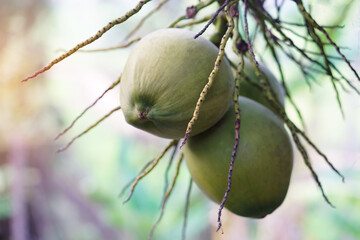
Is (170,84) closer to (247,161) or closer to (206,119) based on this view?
(206,119)

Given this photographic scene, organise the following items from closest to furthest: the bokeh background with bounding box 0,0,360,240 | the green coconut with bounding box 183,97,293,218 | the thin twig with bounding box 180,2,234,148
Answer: the thin twig with bounding box 180,2,234,148
the green coconut with bounding box 183,97,293,218
the bokeh background with bounding box 0,0,360,240

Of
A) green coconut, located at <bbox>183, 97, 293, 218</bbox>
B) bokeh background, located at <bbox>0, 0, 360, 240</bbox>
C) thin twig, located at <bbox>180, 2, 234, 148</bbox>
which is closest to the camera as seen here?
thin twig, located at <bbox>180, 2, 234, 148</bbox>

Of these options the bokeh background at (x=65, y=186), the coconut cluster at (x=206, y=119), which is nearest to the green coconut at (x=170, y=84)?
the coconut cluster at (x=206, y=119)

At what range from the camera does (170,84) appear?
A: 0.66 m

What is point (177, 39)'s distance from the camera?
27.6 inches

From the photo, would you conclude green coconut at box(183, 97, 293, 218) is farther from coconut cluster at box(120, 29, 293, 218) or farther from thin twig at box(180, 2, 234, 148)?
thin twig at box(180, 2, 234, 148)

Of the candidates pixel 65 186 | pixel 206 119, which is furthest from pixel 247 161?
pixel 65 186

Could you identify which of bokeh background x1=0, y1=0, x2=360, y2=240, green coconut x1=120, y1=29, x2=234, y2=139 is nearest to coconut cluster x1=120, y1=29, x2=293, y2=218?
green coconut x1=120, y1=29, x2=234, y2=139

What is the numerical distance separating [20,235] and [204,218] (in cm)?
124

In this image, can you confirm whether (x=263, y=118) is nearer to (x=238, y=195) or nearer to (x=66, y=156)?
(x=238, y=195)

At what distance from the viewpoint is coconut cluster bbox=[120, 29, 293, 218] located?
0.67 m

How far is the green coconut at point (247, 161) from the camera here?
76 centimetres

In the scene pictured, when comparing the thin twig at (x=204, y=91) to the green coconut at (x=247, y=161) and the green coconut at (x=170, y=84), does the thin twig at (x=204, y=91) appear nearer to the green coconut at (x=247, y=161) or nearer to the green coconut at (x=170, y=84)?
the green coconut at (x=170, y=84)

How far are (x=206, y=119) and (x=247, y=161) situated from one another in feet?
0.38
